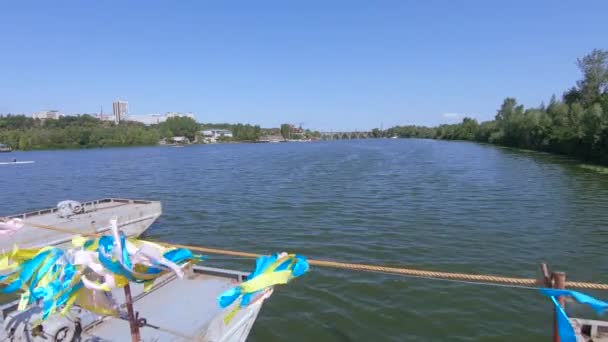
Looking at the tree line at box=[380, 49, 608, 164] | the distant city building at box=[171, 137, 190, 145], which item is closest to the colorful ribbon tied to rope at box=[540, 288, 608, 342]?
the tree line at box=[380, 49, 608, 164]

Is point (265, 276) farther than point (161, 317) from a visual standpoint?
No

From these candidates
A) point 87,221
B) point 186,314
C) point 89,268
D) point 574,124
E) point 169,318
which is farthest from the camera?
point 574,124

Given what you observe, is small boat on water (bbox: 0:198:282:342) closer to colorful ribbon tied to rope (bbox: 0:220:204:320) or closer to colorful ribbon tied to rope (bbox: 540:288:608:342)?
colorful ribbon tied to rope (bbox: 0:220:204:320)

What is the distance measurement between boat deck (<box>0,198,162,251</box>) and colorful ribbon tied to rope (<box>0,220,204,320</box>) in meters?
9.52

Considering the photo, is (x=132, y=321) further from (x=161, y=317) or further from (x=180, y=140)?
(x=180, y=140)

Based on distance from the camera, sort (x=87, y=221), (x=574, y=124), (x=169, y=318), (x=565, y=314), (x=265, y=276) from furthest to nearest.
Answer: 1. (x=574, y=124)
2. (x=87, y=221)
3. (x=169, y=318)
4. (x=265, y=276)
5. (x=565, y=314)

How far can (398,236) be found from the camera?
1495 centimetres

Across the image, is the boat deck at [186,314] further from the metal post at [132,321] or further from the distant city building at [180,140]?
the distant city building at [180,140]

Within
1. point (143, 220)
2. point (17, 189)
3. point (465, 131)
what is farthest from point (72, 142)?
point (465, 131)

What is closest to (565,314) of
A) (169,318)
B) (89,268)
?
(89,268)

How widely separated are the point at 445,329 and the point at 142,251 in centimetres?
739

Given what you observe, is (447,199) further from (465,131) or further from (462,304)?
(465,131)

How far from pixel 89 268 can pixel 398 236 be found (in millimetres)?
12930

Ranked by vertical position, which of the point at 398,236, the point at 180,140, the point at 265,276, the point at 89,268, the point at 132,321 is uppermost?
the point at 265,276
